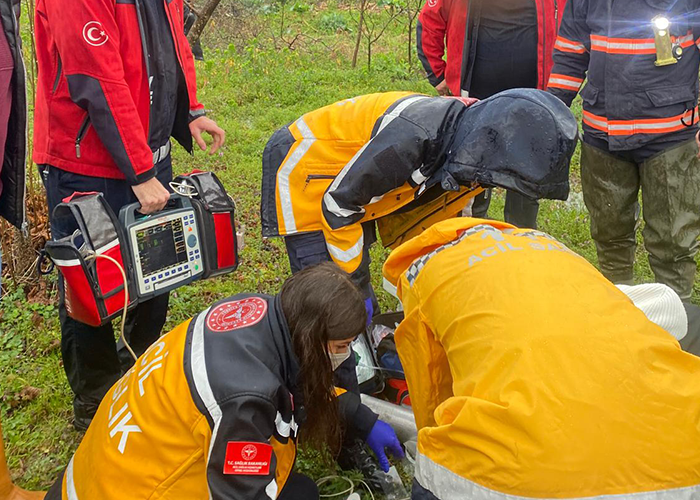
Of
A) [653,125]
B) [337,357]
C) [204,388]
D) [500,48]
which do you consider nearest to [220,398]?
[204,388]

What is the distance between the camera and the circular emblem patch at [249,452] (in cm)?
161

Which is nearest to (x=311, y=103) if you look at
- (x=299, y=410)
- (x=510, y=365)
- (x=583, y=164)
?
(x=583, y=164)

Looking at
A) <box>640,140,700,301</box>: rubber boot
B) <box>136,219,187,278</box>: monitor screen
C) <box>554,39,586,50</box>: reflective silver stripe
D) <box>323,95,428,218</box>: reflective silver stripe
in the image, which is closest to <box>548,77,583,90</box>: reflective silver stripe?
<box>554,39,586,50</box>: reflective silver stripe

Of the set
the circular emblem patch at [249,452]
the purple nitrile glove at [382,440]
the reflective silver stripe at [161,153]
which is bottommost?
the purple nitrile glove at [382,440]

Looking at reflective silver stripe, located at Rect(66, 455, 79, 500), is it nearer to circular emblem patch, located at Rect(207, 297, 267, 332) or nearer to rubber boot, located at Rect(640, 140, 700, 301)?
circular emblem patch, located at Rect(207, 297, 267, 332)

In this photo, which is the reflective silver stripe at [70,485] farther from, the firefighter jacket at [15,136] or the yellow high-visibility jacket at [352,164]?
the yellow high-visibility jacket at [352,164]

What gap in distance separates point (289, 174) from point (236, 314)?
884mm

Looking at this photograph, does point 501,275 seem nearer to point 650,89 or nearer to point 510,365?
point 510,365

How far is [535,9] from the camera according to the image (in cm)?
367

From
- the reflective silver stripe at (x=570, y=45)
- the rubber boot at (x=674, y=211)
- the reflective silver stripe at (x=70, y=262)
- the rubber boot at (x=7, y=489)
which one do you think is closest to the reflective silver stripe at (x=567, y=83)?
the reflective silver stripe at (x=570, y=45)

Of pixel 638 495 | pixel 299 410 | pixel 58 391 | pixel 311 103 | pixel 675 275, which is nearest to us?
pixel 638 495

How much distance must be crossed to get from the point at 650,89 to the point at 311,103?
13.8ft

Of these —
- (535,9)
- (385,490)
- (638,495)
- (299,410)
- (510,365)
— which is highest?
(535,9)

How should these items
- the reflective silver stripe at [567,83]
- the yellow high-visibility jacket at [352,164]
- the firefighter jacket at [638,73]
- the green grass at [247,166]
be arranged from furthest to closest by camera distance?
the reflective silver stripe at [567,83]
the firefighter jacket at [638,73]
the green grass at [247,166]
the yellow high-visibility jacket at [352,164]
